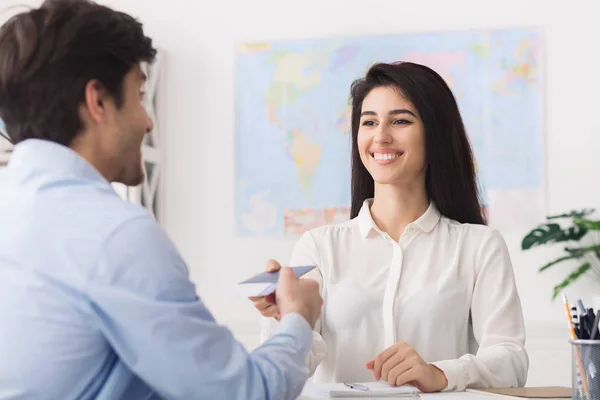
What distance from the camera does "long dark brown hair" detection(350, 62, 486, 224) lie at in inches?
92.6

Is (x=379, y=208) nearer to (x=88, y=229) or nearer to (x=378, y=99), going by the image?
(x=378, y=99)

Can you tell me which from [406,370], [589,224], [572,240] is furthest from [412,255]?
[572,240]

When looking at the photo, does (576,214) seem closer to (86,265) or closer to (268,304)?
(268,304)

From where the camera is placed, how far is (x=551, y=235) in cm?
408

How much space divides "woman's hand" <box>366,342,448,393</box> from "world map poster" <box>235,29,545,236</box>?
7.83 ft

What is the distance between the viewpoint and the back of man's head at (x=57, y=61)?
4.25 ft

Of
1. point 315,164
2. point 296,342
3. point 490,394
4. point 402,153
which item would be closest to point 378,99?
point 402,153

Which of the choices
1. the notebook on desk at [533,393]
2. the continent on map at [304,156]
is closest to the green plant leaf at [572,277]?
the continent on map at [304,156]

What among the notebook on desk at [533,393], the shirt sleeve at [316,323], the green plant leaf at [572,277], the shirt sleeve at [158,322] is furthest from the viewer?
the green plant leaf at [572,277]

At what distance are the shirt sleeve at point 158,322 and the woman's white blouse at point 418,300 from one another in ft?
3.04

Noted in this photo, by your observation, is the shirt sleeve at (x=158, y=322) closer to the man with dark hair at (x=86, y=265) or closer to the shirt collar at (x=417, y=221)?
the man with dark hair at (x=86, y=265)

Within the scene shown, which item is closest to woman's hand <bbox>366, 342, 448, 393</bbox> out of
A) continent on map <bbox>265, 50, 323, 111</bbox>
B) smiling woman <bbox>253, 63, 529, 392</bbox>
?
smiling woman <bbox>253, 63, 529, 392</bbox>

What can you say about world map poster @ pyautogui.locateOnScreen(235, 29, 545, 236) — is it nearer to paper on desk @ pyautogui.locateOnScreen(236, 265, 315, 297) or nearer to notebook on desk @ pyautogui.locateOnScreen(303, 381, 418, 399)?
notebook on desk @ pyautogui.locateOnScreen(303, 381, 418, 399)

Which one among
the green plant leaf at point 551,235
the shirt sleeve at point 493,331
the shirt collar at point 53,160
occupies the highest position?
the shirt collar at point 53,160
